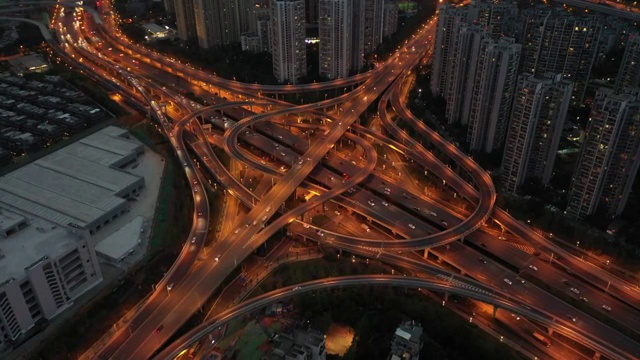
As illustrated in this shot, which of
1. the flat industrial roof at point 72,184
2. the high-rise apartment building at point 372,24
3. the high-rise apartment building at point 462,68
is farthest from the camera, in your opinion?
the high-rise apartment building at point 372,24

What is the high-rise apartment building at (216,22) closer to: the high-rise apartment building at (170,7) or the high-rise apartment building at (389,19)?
the high-rise apartment building at (170,7)

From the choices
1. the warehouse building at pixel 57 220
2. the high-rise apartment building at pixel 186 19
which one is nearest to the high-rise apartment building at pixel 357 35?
the high-rise apartment building at pixel 186 19

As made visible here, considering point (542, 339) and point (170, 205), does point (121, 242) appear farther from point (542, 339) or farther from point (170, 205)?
point (542, 339)

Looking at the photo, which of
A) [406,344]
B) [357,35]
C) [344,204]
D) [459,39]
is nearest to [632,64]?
[459,39]

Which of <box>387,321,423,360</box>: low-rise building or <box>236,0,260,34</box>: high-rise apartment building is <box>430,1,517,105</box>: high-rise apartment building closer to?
<box>236,0,260,34</box>: high-rise apartment building

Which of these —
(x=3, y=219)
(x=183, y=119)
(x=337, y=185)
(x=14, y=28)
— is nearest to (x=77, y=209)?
(x=3, y=219)
